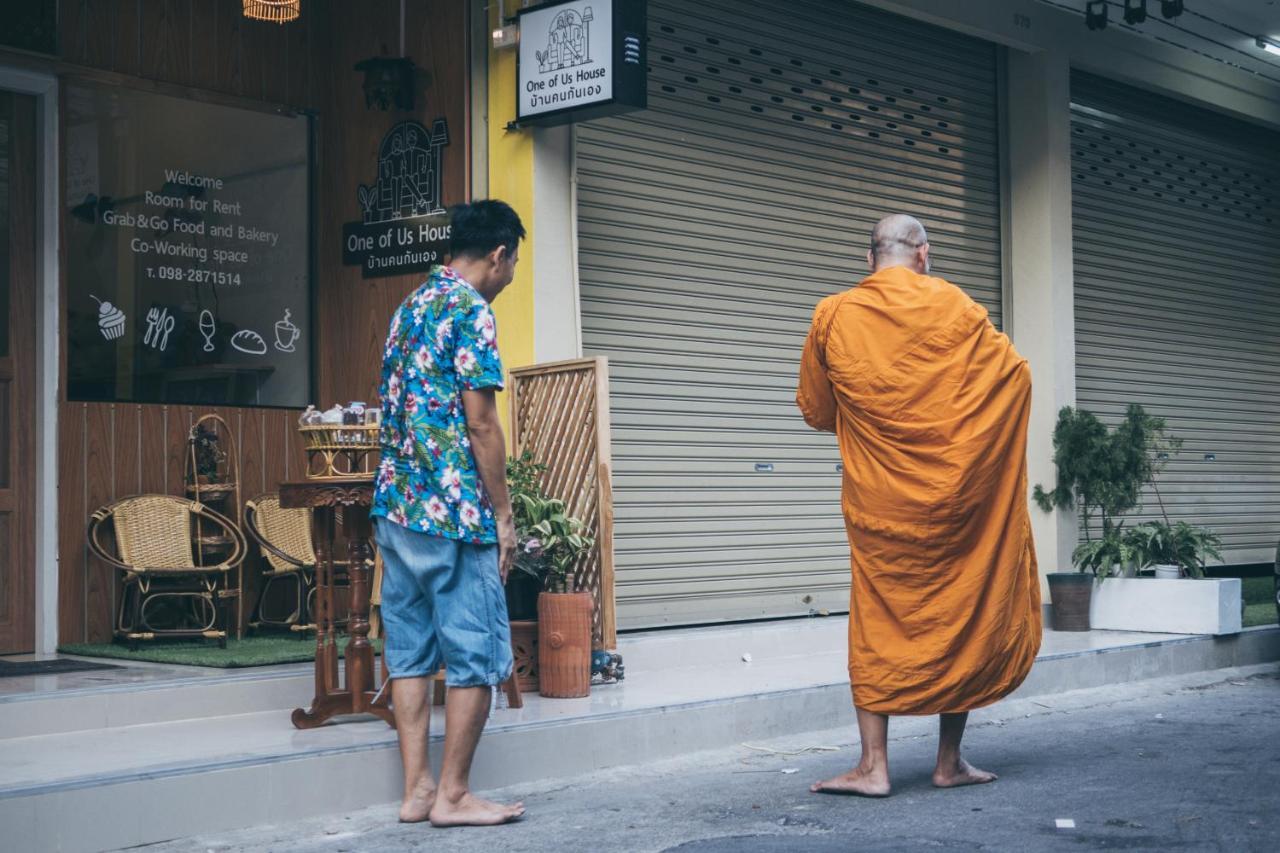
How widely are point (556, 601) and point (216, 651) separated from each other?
1763 mm

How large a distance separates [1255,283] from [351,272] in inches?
350

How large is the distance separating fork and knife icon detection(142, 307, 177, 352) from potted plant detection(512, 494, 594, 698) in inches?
94.9

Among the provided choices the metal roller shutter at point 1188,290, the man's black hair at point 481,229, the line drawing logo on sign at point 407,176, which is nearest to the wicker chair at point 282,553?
the line drawing logo on sign at point 407,176

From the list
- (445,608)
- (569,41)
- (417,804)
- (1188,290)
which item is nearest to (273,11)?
(569,41)

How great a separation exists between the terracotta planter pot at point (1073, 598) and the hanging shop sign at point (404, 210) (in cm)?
463

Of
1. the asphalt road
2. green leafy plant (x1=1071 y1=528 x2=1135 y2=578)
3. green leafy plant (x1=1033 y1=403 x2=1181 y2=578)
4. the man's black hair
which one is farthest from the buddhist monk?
green leafy plant (x1=1033 y1=403 x2=1181 y2=578)

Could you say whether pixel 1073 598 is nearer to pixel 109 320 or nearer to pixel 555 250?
pixel 555 250

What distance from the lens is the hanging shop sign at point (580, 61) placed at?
712cm

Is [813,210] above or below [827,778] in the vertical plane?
above

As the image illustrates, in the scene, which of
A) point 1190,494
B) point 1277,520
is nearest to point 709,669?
point 1190,494

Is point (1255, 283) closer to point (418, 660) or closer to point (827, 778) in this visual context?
point (827, 778)

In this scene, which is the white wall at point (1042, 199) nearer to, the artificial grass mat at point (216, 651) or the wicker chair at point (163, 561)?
the artificial grass mat at point (216, 651)

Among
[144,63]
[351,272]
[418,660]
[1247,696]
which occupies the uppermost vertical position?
[144,63]

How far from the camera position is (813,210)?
382 inches
